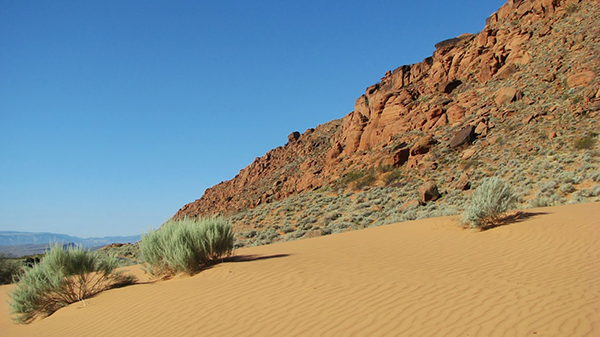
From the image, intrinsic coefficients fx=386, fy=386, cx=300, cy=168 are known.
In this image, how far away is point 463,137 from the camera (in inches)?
1336

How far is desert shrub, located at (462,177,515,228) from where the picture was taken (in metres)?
10.7

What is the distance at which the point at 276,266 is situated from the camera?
7.55 metres

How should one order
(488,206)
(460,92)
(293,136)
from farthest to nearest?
(293,136) → (460,92) → (488,206)

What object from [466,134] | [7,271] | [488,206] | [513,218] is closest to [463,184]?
[466,134]

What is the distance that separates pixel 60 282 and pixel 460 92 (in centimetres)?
4219

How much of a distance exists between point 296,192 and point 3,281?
1347 inches

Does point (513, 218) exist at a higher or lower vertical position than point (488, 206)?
lower

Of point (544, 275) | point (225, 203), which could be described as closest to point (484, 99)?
point (544, 275)

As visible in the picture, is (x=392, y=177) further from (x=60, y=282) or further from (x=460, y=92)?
(x=60, y=282)

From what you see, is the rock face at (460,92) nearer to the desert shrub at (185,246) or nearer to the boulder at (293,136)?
the boulder at (293,136)

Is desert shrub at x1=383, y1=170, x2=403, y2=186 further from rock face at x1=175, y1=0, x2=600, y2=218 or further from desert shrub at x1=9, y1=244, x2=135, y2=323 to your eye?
desert shrub at x1=9, y1=244, x2=135, y2=323

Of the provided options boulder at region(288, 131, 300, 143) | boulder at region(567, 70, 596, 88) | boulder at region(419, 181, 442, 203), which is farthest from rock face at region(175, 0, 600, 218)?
boulder at region(288, 131, 300, 143)

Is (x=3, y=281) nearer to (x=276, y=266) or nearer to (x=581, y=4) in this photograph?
(x=276, y=266)

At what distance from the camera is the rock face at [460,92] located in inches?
1329
